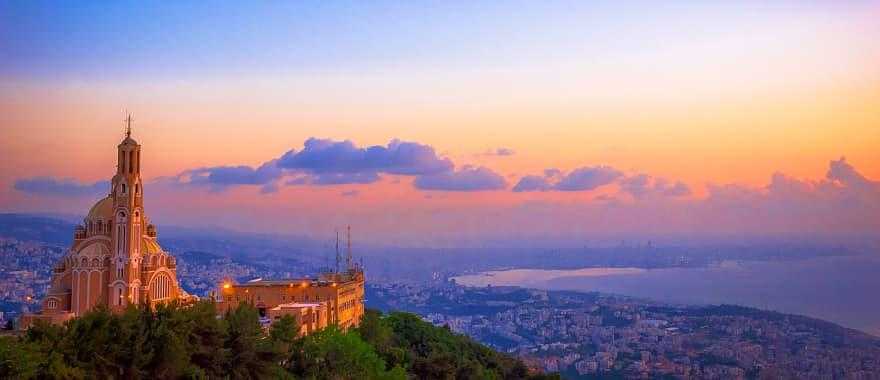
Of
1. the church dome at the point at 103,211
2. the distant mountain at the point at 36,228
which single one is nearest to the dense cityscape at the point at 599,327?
the distant mountain at the point at 36,228

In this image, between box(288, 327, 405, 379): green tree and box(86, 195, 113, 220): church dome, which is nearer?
box(288, 327, 405, 379): green tree

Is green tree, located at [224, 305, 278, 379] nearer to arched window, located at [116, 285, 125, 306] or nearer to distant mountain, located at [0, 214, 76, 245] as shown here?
arched window, located at [116, 285, 125, 306]

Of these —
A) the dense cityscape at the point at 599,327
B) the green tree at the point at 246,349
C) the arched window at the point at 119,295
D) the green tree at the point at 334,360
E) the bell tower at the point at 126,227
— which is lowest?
the dense cityscape at the point at 599,327

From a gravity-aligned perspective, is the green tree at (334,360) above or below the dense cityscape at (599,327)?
above

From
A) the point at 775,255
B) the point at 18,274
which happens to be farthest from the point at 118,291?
the point at 775,255

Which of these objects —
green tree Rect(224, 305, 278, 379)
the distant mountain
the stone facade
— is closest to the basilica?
the stone facade

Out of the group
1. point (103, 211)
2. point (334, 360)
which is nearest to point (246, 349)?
point (334, 360)

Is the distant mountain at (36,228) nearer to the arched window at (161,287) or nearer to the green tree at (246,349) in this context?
the arched window at (161,287)

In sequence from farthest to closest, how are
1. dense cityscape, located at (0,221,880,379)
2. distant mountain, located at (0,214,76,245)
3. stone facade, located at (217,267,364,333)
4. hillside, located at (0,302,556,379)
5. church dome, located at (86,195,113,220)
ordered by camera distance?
Result: dense cityscape, located at (0,221,880,379)
distant mountain, located at (0,214,76,245)
stone facade, located at (217,267,364,333)
church dome, located at (86,195,113,220)
hillside, located at (0,302,556,379)

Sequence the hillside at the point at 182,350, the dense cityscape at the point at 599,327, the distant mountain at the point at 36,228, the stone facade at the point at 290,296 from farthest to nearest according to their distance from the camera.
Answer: the dense cityscape at the point at 599,327 → the distant mountain at the point at 36,228 → the stone facade at the point at 290,296 → the hillside at the point at 182,350
